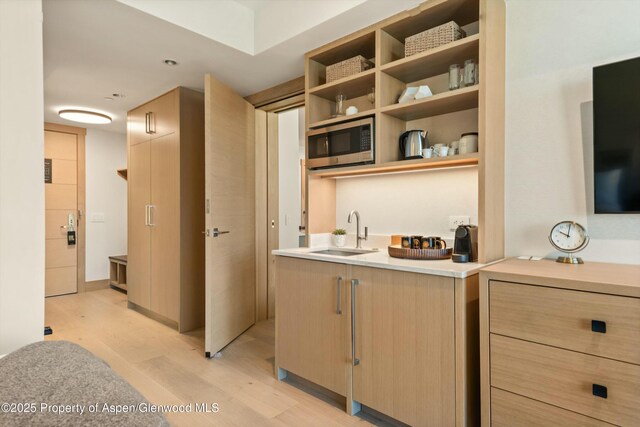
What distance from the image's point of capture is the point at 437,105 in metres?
2.00

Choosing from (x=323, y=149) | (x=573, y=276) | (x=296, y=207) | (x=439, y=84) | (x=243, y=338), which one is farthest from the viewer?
(x=296, y=207)

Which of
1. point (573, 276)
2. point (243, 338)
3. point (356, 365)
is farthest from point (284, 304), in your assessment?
point (573, 276)

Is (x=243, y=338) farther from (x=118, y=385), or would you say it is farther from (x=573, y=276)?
(x=573, y=276)

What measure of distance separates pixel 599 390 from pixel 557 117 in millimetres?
1238

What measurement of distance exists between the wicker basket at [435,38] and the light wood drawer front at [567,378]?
151 cm

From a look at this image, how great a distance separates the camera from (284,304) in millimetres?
2258

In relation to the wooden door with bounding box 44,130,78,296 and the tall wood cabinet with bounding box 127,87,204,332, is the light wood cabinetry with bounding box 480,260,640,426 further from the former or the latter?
the wooden door with bounding box 44,130,78,296

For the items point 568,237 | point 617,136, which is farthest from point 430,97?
point 568,237

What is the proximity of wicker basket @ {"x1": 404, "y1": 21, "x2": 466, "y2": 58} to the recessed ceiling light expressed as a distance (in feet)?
12.5

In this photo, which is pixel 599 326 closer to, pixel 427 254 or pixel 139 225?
pixel 427 254

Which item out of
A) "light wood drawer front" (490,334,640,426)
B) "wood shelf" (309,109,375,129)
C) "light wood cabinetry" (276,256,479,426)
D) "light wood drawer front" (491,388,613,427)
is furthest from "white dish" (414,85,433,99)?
"light wood drawer front" (491,388,613,427)

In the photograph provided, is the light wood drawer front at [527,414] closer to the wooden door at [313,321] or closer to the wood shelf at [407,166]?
the wooden door at [313,321]

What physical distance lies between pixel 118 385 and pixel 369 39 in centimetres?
225

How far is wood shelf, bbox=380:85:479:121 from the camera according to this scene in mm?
1816
